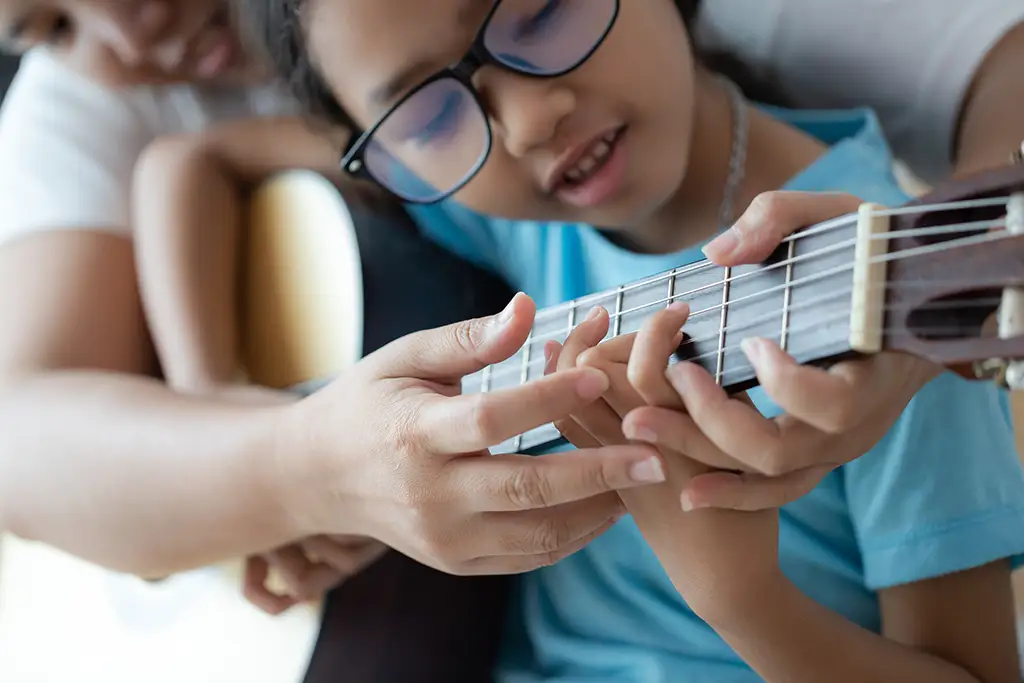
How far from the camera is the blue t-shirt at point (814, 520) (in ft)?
1.75

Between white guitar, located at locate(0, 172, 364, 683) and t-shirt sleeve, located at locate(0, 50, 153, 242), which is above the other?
t-shirt sleeve, located at locate(0, 50, 153, 242)

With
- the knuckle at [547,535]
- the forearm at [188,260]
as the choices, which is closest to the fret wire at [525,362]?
the knuckle at [547,535]

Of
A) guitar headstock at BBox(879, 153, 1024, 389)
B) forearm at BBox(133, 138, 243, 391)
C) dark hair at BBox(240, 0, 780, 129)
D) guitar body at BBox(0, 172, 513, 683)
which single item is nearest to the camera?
guitar headstock at BBox(879, 153, 1024, 389)

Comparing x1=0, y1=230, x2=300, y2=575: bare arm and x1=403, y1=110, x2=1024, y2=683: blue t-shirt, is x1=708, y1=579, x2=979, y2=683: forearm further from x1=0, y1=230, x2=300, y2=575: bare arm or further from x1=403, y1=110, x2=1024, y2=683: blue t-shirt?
x1=0, y1=230, x2=300, y2=575: bare arm

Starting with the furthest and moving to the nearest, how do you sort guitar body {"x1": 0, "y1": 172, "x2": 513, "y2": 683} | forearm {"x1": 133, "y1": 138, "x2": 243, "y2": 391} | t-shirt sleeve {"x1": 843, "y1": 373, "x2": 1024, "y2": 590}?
forearm {"x1": 133, "y1": 138, "x2": 243, "y2": 391}
guitar body {"x1": 0, "y1": 172, "x2": 513, "y2": 683}
t-shirt sleeve {"x1": 843, "y1": 373, "x2": 1024, "y2": 590}

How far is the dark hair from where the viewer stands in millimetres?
670

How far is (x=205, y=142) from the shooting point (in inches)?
39.4

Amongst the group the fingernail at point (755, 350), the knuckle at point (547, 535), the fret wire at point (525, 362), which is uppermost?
the fingernail at point (755, 350)

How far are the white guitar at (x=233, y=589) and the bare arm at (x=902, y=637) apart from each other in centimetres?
45

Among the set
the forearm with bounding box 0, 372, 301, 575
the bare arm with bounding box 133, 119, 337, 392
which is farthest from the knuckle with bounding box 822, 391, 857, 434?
the bare arm with bounding box 133, 119, 337, 392

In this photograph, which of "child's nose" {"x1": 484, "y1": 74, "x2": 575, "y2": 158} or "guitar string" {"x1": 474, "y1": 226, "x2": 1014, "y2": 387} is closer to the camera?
"guitar string" {"x1": 474, "y1": 226, "x2": 1014, "y2": 387}

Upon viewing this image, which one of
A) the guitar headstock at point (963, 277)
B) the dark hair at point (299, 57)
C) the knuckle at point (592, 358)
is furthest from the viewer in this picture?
the dark hair at point (299, 57)

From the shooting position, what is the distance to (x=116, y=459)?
0.73m

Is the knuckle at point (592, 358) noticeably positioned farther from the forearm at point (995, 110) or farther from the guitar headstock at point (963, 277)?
the forearm at point (995, 110)
